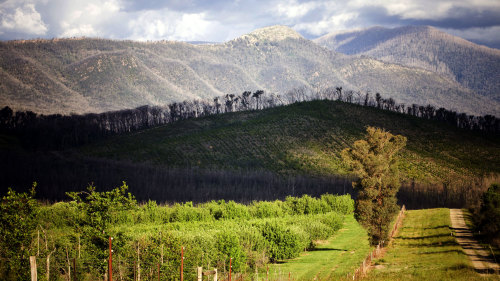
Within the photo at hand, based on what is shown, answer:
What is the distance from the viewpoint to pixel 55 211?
86.2 m

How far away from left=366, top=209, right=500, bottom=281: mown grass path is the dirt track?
0.87 m

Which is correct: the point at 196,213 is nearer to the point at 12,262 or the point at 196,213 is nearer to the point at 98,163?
the point at 12,262

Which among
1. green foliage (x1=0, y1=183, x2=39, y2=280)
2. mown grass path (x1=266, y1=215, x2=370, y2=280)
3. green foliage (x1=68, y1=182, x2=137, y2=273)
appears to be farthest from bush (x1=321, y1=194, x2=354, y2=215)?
green foliage (x1=0, y1=183, x2=39, y2=280)

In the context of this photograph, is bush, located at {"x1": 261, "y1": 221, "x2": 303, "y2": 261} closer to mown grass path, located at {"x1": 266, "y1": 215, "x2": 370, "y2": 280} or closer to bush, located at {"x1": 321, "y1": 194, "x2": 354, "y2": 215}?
mown grass path, located at {"x1": 266, "y1": 215, "x2": 370, "y2": 280}

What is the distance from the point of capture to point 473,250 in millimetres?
52156

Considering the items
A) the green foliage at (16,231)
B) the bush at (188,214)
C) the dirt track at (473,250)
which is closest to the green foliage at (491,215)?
the dirt track at (473,250)

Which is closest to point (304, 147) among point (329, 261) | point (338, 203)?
point (338, 203)

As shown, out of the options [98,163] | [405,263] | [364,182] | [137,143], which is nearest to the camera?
[405,263]

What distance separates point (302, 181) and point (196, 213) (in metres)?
61.6

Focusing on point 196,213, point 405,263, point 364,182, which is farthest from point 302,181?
point 405,263

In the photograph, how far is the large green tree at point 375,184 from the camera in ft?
178

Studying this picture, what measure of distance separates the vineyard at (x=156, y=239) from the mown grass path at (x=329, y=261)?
201cm

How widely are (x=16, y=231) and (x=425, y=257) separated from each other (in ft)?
139

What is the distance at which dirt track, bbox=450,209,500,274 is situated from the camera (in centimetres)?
4156
